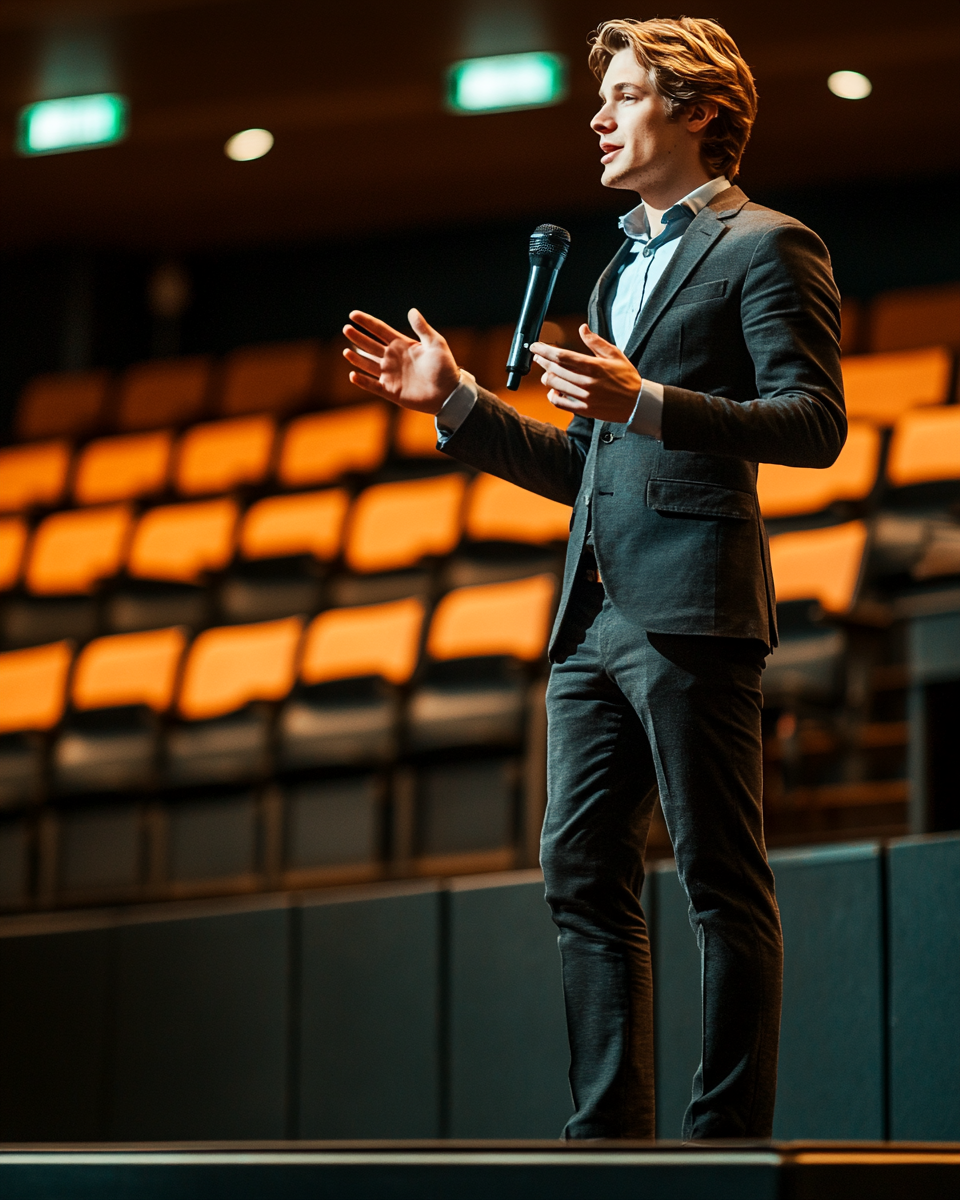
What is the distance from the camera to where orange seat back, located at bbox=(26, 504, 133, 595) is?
2.68 metres

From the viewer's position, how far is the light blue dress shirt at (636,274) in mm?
809

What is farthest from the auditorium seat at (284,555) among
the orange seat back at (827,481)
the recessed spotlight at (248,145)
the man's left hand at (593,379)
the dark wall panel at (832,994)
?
the man's left hand at (593,379)

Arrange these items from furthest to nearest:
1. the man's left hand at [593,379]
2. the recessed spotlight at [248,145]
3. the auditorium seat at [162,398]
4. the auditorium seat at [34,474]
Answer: the auditorium seat at [162,398] → the recessed spotlight at [248,145] → the auditorium seat at [34,474] → the man's left hand at [593,379]

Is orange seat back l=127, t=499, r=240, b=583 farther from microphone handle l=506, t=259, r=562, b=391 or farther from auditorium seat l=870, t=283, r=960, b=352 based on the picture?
microphone handle l=506, t=259, r=562, b=391

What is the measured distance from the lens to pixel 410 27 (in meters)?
2.78

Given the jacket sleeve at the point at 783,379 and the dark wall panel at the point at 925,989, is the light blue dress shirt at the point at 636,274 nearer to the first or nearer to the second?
the jacket sleeve at the point at 783,379

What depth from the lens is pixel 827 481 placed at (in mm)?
2184

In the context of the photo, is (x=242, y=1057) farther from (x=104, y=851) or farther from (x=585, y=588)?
(x=585, y=588)

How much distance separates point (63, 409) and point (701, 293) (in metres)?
2.83

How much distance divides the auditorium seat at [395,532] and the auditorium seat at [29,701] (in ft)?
1.31

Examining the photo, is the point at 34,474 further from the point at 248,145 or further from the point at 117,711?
the point at 117,711

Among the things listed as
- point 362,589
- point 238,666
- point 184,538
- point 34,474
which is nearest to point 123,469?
point 34,474

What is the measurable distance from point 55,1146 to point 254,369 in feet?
9.00

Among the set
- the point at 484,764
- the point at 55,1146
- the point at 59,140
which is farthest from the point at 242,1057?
the point at 59,140
